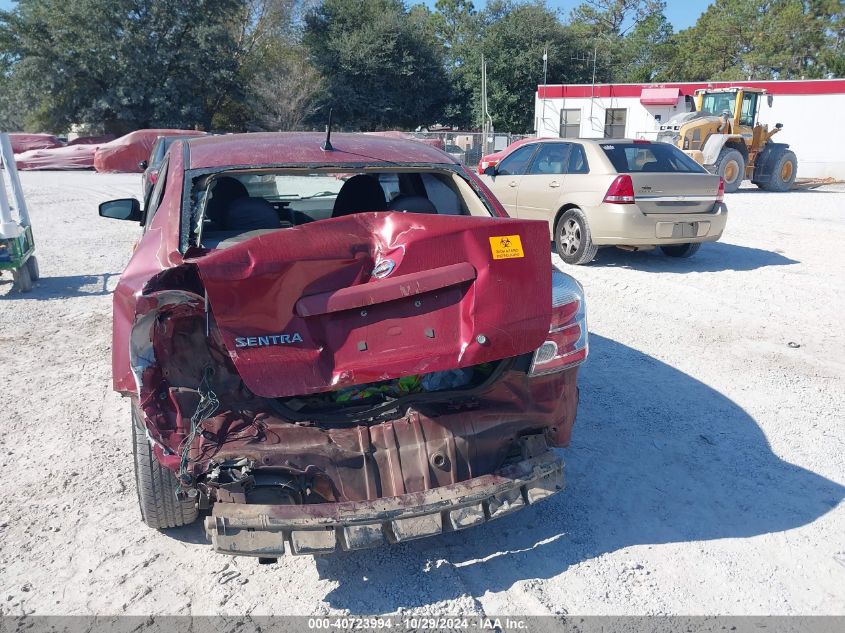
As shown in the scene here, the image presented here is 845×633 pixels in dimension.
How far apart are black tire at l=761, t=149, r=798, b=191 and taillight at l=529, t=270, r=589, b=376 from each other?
62.8ft

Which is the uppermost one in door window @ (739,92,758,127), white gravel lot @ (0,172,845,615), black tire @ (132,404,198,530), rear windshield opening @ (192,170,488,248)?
door window @ (739,92,758,127)

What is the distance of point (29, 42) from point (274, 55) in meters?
13.1

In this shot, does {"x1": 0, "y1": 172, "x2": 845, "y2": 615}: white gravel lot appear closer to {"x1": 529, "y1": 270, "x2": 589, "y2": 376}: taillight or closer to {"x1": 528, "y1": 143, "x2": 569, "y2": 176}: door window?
{"x1": 529, "y1": 270, "x2": 589, "y2": 376}: taillight

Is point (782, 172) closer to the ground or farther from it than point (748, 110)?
closer to the ground

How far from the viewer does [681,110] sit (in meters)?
29.9

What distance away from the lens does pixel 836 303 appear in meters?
6.97

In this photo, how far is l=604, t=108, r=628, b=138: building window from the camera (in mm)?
31672

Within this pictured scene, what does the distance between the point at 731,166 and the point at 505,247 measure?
18.1 metres

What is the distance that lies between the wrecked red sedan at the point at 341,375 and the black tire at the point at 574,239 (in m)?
5.99

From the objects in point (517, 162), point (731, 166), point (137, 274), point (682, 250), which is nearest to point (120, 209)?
point (137, 274)

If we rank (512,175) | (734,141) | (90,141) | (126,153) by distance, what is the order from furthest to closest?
(90,141)
(126,153)
(734,141)
(512,175)

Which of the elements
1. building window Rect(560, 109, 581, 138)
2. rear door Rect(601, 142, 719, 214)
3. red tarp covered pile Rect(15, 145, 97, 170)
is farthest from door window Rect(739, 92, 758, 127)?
red tarp covered pile Rect(15, 145, 97, 170)

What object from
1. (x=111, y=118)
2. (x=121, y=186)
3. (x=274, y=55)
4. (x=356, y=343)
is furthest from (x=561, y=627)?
(x=274, y=55)

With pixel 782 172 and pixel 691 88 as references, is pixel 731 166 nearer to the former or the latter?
pixel 782 172
